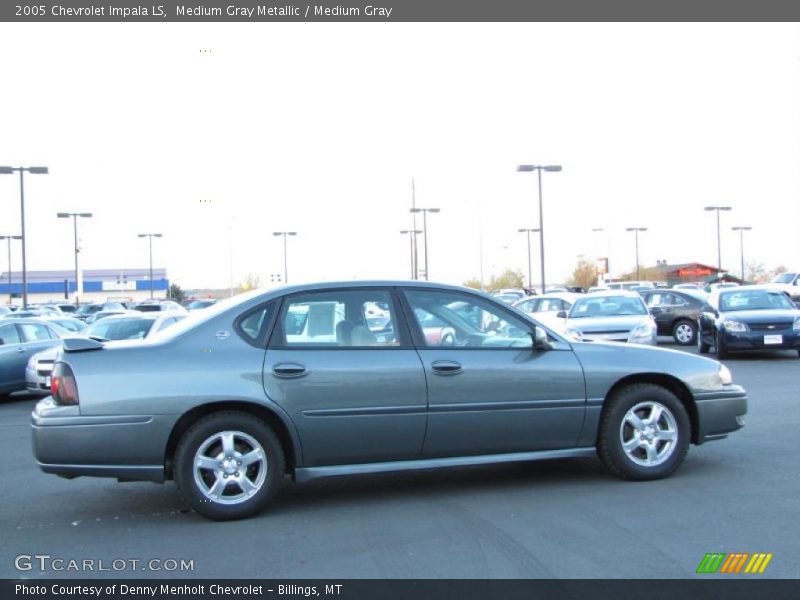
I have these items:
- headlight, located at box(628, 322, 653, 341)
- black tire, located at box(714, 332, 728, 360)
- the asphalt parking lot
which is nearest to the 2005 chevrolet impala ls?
the asphalt parking lot

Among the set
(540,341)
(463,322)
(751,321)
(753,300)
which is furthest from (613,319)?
(463,322)

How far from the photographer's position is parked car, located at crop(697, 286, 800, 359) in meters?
16.5

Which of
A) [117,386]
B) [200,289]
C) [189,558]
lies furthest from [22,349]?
[200,289]

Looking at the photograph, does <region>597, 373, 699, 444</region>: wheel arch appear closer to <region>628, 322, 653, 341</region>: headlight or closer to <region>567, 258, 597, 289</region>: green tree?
<region>628, 322, 653, 341</region>: headlight

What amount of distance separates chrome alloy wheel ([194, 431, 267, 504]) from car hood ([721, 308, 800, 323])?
13.4 m

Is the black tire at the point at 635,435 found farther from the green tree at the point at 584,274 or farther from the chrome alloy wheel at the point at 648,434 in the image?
the green tree at the point at 584,274

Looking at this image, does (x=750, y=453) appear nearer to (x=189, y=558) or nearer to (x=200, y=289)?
(x=189, y=558)

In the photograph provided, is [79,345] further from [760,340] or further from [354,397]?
[760,340]

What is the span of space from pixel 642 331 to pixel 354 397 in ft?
A: 36.3

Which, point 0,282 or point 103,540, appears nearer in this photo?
point 103,540

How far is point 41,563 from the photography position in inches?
197
